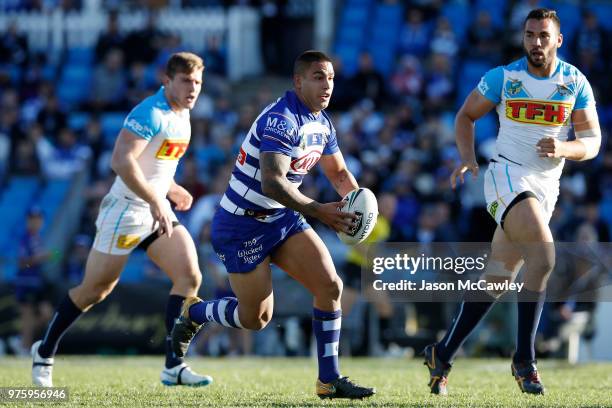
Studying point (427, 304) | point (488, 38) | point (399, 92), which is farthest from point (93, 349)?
point (488, 38)

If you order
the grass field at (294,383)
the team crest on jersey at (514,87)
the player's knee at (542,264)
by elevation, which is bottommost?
the grass field at (294,383)

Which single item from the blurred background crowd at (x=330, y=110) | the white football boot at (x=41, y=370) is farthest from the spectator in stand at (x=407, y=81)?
the white football boot at (x=41, y=370)

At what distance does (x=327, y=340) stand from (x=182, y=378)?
1694 mm

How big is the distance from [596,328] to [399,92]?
6.11 meters

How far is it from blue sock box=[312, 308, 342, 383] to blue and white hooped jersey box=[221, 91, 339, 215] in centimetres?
82

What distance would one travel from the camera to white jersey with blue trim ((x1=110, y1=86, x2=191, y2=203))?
8672 mm

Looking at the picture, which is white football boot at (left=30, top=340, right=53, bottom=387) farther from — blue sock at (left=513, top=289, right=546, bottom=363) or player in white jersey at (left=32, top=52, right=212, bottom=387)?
blue sock at (left=513, top=289, right=546, bottom=363)

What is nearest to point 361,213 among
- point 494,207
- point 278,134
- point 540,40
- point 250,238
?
point 278,134

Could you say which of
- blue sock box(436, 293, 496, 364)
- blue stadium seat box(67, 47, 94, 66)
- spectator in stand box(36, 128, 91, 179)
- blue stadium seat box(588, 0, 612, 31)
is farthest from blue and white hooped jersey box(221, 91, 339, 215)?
blue stadium seat box(67, 47, 94, 66)

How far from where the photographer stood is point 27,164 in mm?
19438

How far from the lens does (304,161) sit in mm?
7656

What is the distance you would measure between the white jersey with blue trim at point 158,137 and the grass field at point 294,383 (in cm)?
159

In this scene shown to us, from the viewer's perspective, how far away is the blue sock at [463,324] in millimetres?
8242

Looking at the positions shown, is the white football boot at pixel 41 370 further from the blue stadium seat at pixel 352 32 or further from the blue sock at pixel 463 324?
the blue stadium seat at pixel 352 32
